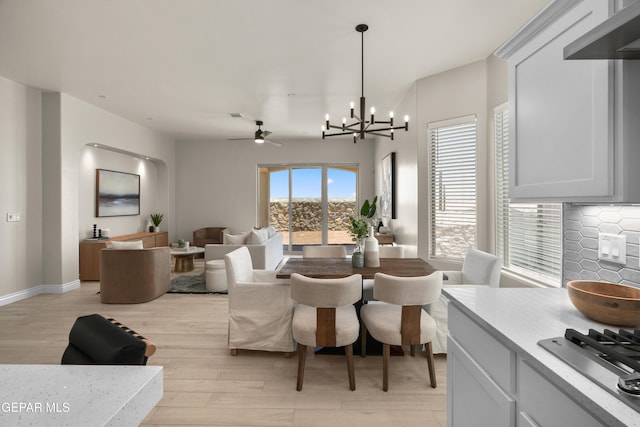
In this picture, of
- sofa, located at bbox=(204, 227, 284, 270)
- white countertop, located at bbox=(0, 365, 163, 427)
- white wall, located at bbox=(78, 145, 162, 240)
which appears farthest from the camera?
white wall, located at bbox=(78, 145, 162, 240)

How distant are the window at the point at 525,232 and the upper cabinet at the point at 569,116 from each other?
1396 mm

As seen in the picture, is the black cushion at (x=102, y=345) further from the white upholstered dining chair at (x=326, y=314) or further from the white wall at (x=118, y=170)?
the white wall at (x=118, y=170)

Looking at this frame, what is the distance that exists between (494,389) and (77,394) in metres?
1.22

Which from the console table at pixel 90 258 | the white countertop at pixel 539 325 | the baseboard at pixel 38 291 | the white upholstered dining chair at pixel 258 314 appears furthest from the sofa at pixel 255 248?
the white countertop at pixel 539 325

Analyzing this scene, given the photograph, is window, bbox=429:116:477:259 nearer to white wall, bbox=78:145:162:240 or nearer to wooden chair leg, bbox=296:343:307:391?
wooden chair leg, bbox=296:343:307:391

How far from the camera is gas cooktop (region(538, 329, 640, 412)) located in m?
0.73

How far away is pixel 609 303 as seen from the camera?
109cm

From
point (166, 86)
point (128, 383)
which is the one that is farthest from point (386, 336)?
point (166, 86)

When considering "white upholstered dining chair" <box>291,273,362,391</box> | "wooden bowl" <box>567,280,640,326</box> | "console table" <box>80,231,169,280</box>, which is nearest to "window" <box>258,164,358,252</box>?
"console table" <box>80,231,169,280</box>

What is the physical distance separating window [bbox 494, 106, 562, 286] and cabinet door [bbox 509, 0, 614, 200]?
4.53 feet

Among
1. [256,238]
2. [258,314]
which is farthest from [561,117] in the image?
[256,238]

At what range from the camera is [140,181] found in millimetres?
7227

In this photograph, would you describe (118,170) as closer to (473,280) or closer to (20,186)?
(20,186)

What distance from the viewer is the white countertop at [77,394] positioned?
68 cm
